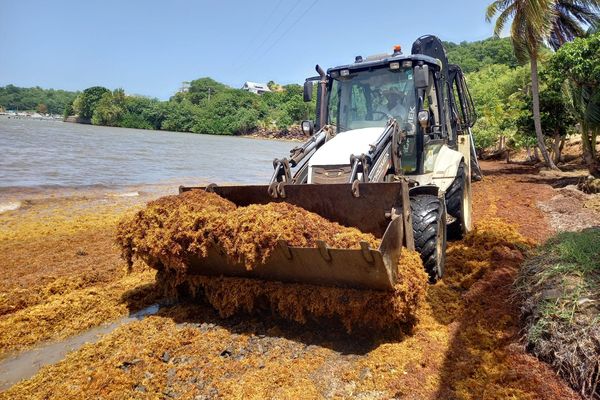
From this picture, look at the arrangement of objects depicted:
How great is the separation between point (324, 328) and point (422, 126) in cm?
286

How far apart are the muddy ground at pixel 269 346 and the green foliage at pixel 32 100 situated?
17970 cm

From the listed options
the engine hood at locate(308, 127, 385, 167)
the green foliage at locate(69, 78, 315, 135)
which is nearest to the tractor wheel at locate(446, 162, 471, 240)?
the engine hood at locate(308, 127, 385, 167)

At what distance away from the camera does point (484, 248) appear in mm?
6188

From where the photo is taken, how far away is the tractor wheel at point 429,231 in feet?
15.2

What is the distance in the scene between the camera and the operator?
5941 millimetres

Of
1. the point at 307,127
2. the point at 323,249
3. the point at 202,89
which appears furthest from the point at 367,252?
the point at 202,89

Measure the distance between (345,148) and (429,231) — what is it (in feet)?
4.74

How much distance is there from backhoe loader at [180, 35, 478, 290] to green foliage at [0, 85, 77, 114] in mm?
179821

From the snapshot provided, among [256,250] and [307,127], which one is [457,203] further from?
[256,250]

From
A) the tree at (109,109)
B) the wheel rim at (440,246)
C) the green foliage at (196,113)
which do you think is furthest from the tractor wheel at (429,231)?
the tree at (109,109)

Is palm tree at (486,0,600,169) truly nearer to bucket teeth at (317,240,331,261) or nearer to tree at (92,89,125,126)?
bucket teeth at (317,240,331,261)

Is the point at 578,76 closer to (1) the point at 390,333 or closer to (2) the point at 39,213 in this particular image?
(1) the point at 390,333

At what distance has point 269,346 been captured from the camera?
12.9 ft

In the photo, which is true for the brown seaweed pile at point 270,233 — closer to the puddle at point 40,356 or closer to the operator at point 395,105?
the puddle at point 40,356
